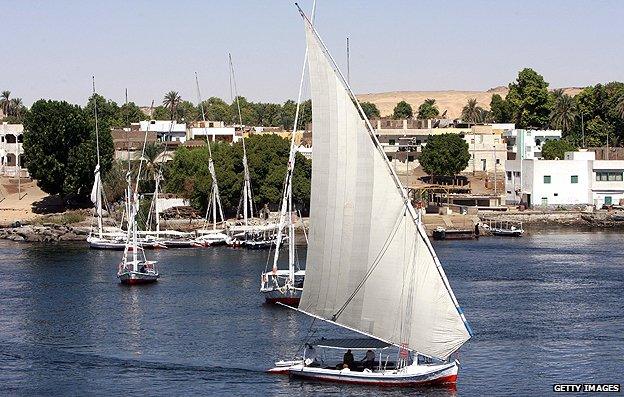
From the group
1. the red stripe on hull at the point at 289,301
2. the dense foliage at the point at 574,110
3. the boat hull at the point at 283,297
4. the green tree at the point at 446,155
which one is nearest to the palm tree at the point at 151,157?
the green tree at the point at 446,155

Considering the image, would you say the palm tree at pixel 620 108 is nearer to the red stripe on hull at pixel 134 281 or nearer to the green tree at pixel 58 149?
the green tree at pixel 58 149

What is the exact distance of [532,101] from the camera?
18375cm

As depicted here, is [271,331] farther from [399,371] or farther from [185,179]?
[185,179]

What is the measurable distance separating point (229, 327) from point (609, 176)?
83.4 meters

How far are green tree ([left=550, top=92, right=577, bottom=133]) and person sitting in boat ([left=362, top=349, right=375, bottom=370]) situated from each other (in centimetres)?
12950

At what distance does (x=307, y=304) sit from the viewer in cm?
5012

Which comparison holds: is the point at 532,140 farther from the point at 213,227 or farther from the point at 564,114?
the point at 213,227

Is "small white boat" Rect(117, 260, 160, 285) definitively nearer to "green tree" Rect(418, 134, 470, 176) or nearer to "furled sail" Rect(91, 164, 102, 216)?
"furled sail" Rect(91, 164, 102, 216)

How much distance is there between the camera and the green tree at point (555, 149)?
153000 mm

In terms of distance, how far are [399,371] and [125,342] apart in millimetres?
18768

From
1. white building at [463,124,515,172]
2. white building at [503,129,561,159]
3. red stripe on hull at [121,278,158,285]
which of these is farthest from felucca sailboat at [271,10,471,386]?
white building at [463,124,515,172]

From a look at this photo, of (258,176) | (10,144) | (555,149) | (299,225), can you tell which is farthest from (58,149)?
(555,149)

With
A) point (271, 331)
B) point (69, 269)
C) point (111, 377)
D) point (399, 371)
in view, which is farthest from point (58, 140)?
point (399, 371)

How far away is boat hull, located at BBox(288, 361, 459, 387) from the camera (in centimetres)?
4850
